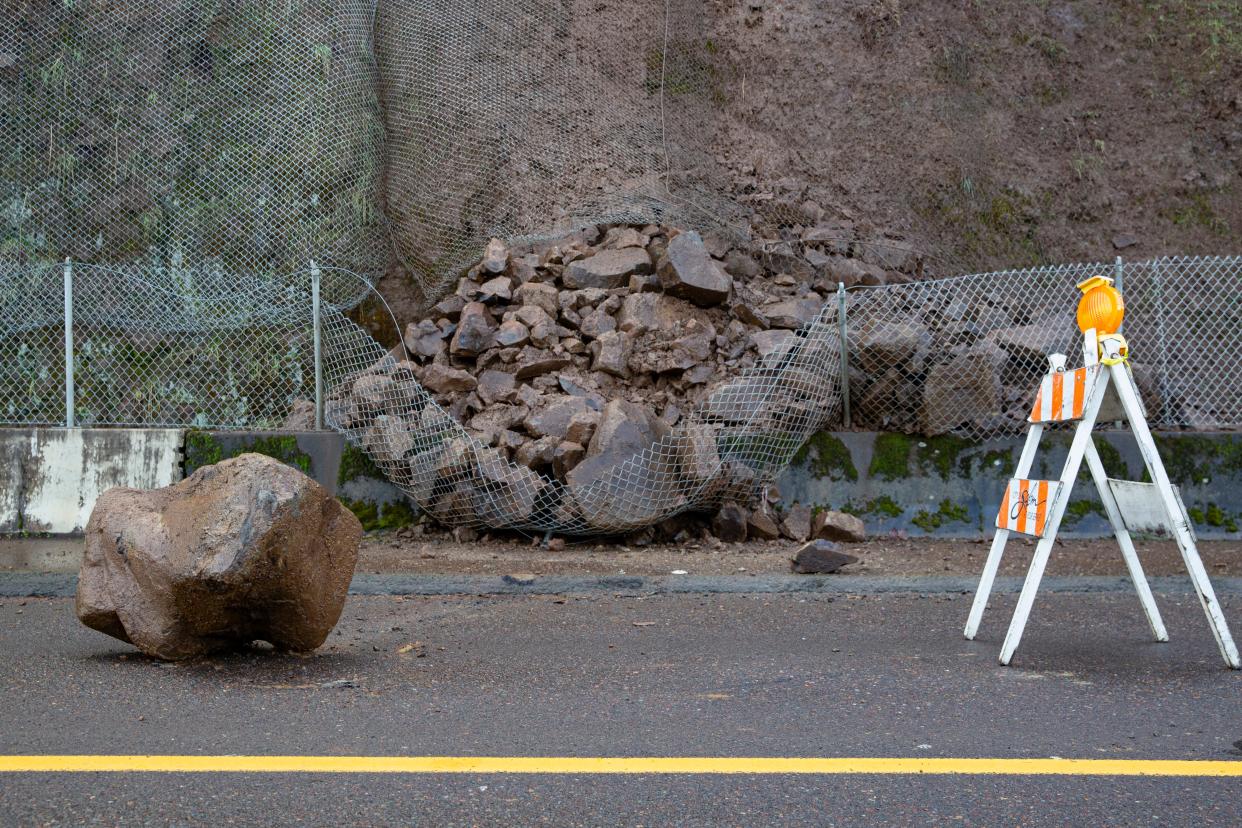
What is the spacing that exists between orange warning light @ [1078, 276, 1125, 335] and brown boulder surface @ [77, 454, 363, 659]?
3411 mm

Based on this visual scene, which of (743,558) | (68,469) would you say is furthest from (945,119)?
(68,469)

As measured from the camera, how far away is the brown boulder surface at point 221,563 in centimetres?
432

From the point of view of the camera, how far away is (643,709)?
3.88 m

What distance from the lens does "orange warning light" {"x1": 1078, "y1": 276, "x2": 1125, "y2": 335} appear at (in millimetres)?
4641

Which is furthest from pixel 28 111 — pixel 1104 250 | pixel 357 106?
pixel 1104 250

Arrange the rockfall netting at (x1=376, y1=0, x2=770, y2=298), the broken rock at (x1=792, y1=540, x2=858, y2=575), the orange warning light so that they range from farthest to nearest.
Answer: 1. the rockfall netting at (x1=376, y1=0, x2=770, y2=298)
2. the broken rock at (x1=792, y1=540, x2=858, y2=575)
3. the orange warning light

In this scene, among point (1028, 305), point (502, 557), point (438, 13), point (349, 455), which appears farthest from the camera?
point (438, 13)

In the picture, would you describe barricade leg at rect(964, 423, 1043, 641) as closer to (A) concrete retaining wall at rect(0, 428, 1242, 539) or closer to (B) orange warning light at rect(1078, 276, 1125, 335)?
(B) orange warning light at rect(1078, 276, 1125, 335)

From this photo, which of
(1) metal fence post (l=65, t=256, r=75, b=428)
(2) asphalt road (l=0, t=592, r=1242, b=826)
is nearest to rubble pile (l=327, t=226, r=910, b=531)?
(2) asphalt road (l=0, t=592, r=1242, b=826)

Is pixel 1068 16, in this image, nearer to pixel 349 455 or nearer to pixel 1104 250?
pixel 1104 250

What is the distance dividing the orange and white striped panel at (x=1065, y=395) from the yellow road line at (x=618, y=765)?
186 centimetres

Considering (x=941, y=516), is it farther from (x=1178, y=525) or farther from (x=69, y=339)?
(x=69, y=339)

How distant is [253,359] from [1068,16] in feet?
37.3

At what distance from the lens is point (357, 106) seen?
11.9 m
